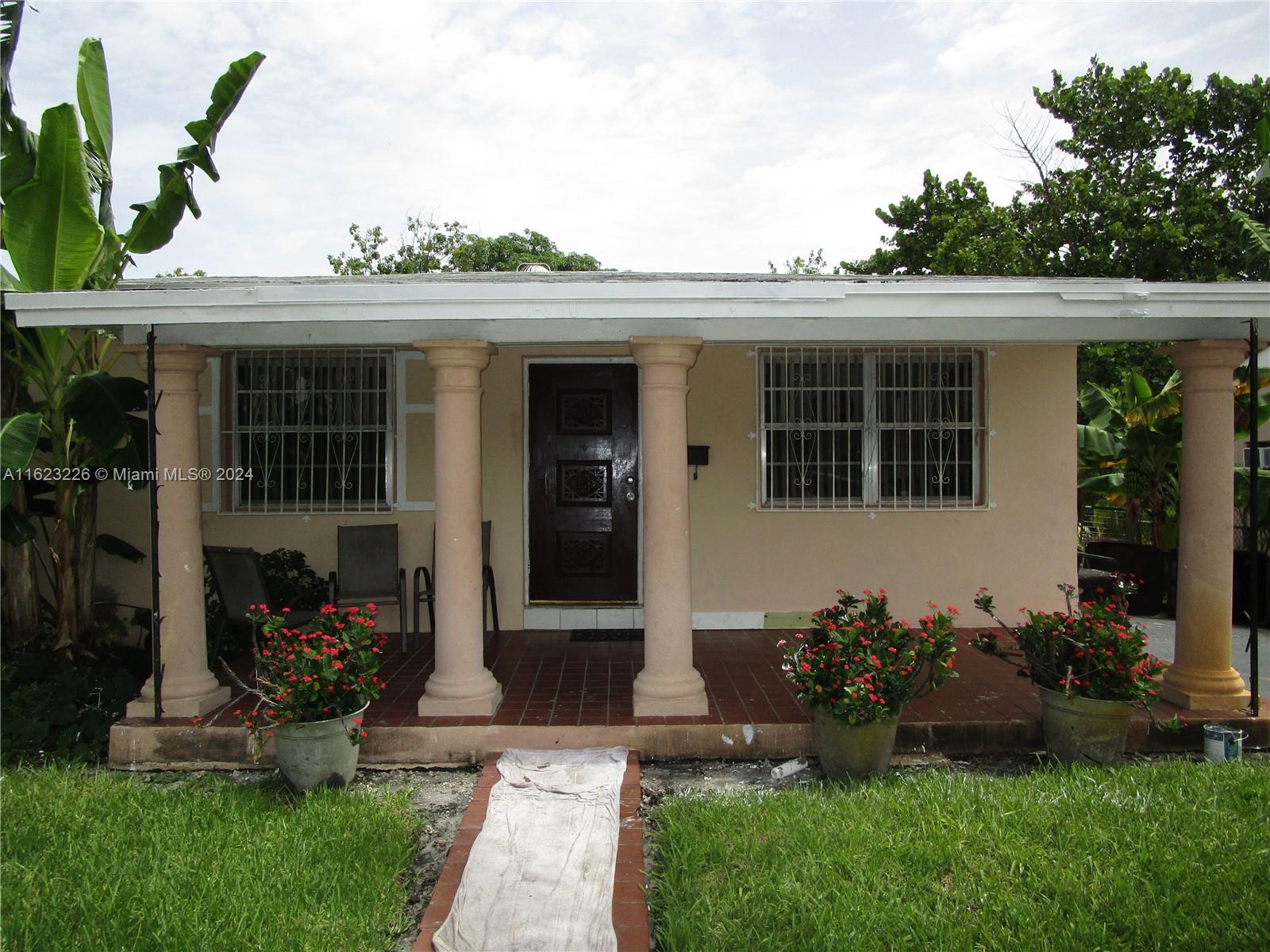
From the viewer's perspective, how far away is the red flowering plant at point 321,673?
155 inches

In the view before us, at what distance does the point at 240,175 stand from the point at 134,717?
12.3 ft

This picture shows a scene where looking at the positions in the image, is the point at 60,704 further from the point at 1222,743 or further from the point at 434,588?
the point at 1222,743

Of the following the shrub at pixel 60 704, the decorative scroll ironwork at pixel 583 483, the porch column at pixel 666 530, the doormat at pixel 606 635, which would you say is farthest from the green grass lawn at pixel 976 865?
the shrub at pixel 60 704

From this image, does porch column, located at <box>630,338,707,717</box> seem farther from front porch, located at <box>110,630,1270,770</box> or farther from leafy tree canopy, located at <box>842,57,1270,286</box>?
leafy tree canopy, located at <box>842,57,1270,286</box>

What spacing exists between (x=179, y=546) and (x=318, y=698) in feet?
4.86

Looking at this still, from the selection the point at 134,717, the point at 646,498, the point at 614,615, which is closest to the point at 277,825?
the point at 134,717

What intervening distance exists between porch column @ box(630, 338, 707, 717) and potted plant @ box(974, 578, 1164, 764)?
162cm

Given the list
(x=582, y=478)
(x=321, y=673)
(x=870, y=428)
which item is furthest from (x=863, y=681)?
(x=582, y=478)

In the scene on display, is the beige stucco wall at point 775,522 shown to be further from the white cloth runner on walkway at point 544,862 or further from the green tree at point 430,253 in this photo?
the green tree at point 430,253

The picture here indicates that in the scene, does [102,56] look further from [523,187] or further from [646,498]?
[523,187]

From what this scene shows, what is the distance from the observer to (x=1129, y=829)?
3379 millimetres

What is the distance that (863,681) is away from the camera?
12.8ft

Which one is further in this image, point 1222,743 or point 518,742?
point 518,742

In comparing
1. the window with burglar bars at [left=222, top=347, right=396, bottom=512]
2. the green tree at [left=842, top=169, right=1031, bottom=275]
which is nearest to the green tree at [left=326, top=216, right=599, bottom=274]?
the green tree at [left=842, top=169, right=1031, bottom=275]
